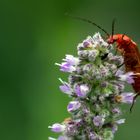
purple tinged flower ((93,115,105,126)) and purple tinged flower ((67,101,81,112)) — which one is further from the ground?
purple tinged flower ((67,101,81,112))

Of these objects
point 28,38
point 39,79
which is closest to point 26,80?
point 39,79

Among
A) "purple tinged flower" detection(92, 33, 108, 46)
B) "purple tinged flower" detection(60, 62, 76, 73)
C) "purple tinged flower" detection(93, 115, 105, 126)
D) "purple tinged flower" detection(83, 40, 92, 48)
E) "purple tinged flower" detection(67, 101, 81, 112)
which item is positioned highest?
"purple tinged flower" detection(92, 33, 108, 46)

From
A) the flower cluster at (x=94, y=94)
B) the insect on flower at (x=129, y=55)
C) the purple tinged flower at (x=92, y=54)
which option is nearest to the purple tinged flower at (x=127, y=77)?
the flower cluster at (x=94, y=94)

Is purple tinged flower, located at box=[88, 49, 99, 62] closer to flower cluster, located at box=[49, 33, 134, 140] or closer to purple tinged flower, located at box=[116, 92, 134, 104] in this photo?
flower cluster, located at box=[49, 33, 134, 140]

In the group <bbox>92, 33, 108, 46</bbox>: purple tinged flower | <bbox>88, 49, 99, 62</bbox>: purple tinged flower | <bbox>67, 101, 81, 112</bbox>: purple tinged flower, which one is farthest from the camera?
<bbox>92, 33, 108, 46</bbox>: purple tinged flower

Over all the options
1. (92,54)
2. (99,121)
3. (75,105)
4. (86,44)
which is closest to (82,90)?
(75,105)

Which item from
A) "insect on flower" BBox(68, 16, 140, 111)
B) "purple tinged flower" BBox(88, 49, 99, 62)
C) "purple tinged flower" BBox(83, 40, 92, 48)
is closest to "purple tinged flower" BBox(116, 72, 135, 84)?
"insect on flower" BBox(68, 16, 140, 111)

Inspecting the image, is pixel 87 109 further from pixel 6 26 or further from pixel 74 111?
pixel 6 26
